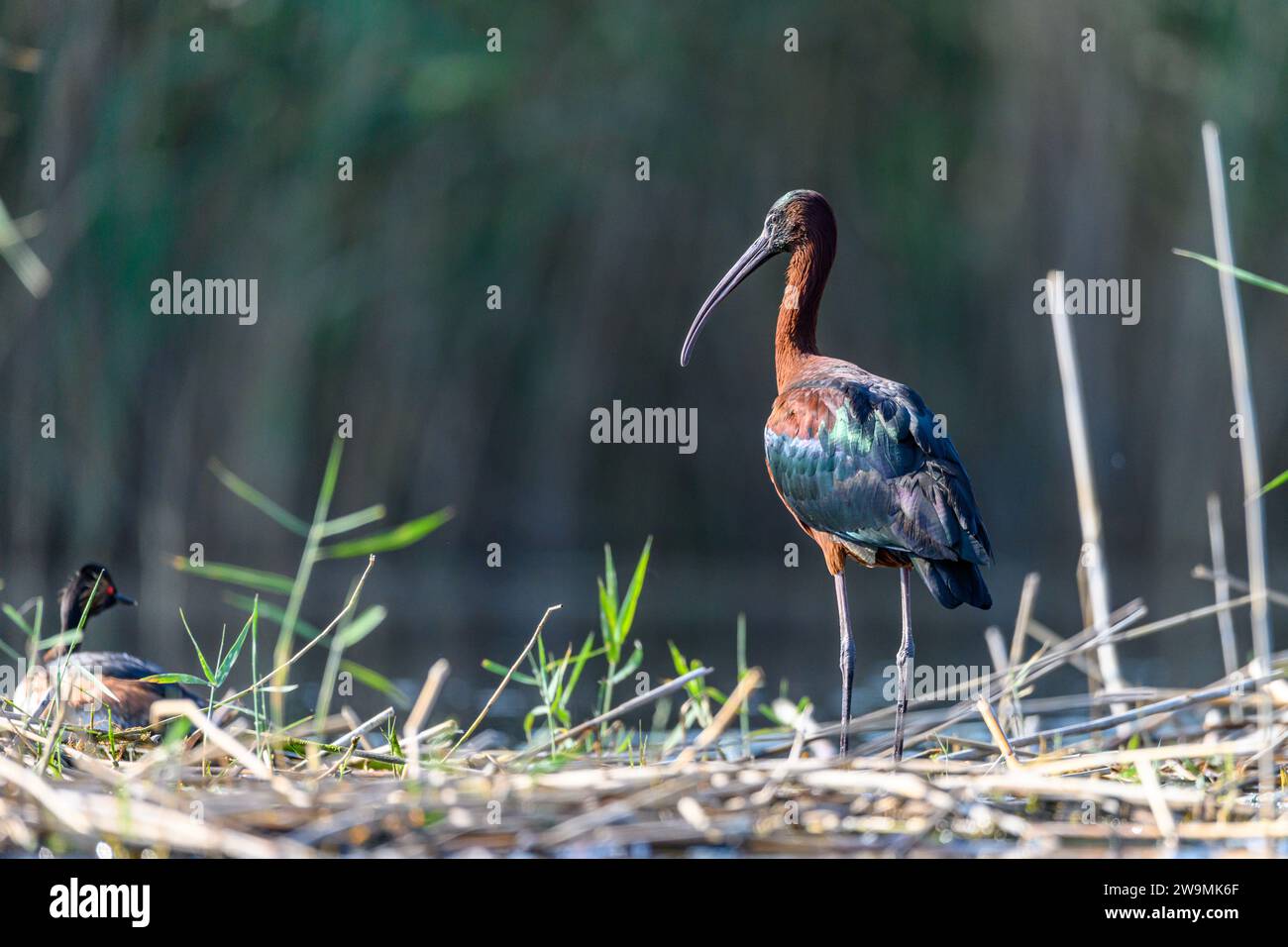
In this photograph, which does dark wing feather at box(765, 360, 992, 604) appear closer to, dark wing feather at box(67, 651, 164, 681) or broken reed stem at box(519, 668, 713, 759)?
broken reed stem at box(519, 668, 713, 759)

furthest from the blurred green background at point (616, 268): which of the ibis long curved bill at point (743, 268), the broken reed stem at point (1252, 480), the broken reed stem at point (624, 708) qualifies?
the broken reed stem at point (624, 708)

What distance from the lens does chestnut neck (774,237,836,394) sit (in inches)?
264

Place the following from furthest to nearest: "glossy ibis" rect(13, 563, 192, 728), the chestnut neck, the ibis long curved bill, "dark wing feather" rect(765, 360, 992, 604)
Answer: the ibis long curved bill, the chestnut neck, "glossy ibis" rect(13, 563, 192, 728), "dark wing feather" rect(765, 360, 992, 604)

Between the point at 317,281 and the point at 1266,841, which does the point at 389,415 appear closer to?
the point at 317,281

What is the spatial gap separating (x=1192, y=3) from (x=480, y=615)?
883 centimetres

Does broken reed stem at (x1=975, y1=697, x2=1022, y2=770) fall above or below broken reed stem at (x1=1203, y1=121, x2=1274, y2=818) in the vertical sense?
below

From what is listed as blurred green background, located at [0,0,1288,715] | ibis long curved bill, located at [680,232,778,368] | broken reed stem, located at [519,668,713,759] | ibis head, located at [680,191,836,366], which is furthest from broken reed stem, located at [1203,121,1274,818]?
blurred green background, located at [0,0,1288,715]

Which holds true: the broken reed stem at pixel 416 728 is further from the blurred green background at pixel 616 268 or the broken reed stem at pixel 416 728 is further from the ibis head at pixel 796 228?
the blurred green background at pixel 616 268

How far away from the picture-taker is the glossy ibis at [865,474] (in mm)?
5594

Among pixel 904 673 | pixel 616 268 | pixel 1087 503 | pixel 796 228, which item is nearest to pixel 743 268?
pixel 796 228

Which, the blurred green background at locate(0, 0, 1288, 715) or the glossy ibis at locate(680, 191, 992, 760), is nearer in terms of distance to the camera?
the glossy ibis at locate(680, 191, 992, 760)

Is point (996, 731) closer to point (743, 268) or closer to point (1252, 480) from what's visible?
point (1252, 480)

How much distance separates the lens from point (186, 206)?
14.6 metres
